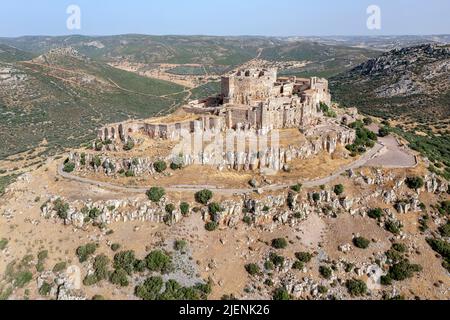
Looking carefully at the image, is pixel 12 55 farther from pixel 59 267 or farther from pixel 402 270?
pixel 402 270

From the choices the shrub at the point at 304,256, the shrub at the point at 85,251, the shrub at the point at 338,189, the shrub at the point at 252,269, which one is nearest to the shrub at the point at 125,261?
the shrub at the point at 85,251

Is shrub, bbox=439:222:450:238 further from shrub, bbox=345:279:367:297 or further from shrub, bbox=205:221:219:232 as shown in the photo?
shrub, bbox=205:221:219:232

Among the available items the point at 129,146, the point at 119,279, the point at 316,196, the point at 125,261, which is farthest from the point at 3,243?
the point at 316,196

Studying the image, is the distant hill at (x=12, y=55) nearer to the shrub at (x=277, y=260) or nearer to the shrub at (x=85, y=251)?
the shrub at (x=85, y=251)

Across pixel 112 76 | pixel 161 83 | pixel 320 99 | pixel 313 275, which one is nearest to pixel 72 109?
pixel 112 76

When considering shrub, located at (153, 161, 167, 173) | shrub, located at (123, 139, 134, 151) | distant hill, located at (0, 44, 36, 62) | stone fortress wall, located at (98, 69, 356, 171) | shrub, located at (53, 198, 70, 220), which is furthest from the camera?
distant hill, located at (0, 44, 36, 62)

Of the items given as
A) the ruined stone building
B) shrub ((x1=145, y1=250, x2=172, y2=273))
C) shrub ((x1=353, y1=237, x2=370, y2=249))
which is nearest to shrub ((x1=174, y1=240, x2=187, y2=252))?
shrub ((x1=145, y1=250, x2=172, y2=273))
